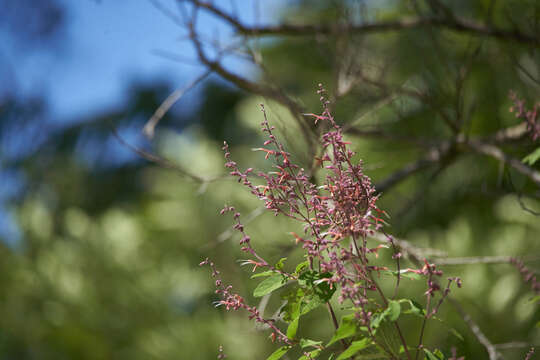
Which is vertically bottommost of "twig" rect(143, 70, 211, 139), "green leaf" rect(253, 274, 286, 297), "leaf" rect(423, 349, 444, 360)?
"leaf" rect(423, 349, 444, 360)

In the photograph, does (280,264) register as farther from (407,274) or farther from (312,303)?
(407,274)

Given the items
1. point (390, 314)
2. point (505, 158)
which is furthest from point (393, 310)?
point (505, 158)

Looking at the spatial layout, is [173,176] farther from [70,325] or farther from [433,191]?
[433,191]

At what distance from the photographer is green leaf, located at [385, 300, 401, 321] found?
710 millimetres

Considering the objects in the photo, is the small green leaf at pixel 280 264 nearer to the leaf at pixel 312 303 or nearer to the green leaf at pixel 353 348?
the leaf at pixel 312 303

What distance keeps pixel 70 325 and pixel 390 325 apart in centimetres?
647

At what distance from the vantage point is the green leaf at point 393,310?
0.71m

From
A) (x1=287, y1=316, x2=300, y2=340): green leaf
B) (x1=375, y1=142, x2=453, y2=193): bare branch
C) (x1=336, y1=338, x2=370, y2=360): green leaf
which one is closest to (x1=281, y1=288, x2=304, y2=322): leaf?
(x1=287, y1=316, x2=300, y2=340): green leaf

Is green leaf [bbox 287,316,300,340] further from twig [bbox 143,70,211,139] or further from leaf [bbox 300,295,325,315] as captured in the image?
twig [bbox 143,70,211,139]

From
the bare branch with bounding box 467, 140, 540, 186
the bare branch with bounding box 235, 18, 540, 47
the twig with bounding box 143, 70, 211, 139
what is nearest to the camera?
the bare branch with bounding box 467, 140, 540, 186

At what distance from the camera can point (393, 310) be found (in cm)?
73

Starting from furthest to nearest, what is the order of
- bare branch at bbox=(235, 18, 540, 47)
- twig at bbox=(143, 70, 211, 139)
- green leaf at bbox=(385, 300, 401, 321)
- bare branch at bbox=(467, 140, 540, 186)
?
1. bare branch at bbox=(235, 18, 540, 47)
2. twig at bbox=(143, 70, 211, 139)
3. bare branch at bbox=(467, 140, 540, 186)
4. green leaf at bbox=(385, 300, 401, 321)

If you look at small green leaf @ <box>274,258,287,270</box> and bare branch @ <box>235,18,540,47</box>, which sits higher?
bare branch @ <box>235,18,540,47</box>

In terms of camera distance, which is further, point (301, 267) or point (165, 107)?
point (165, 107)
